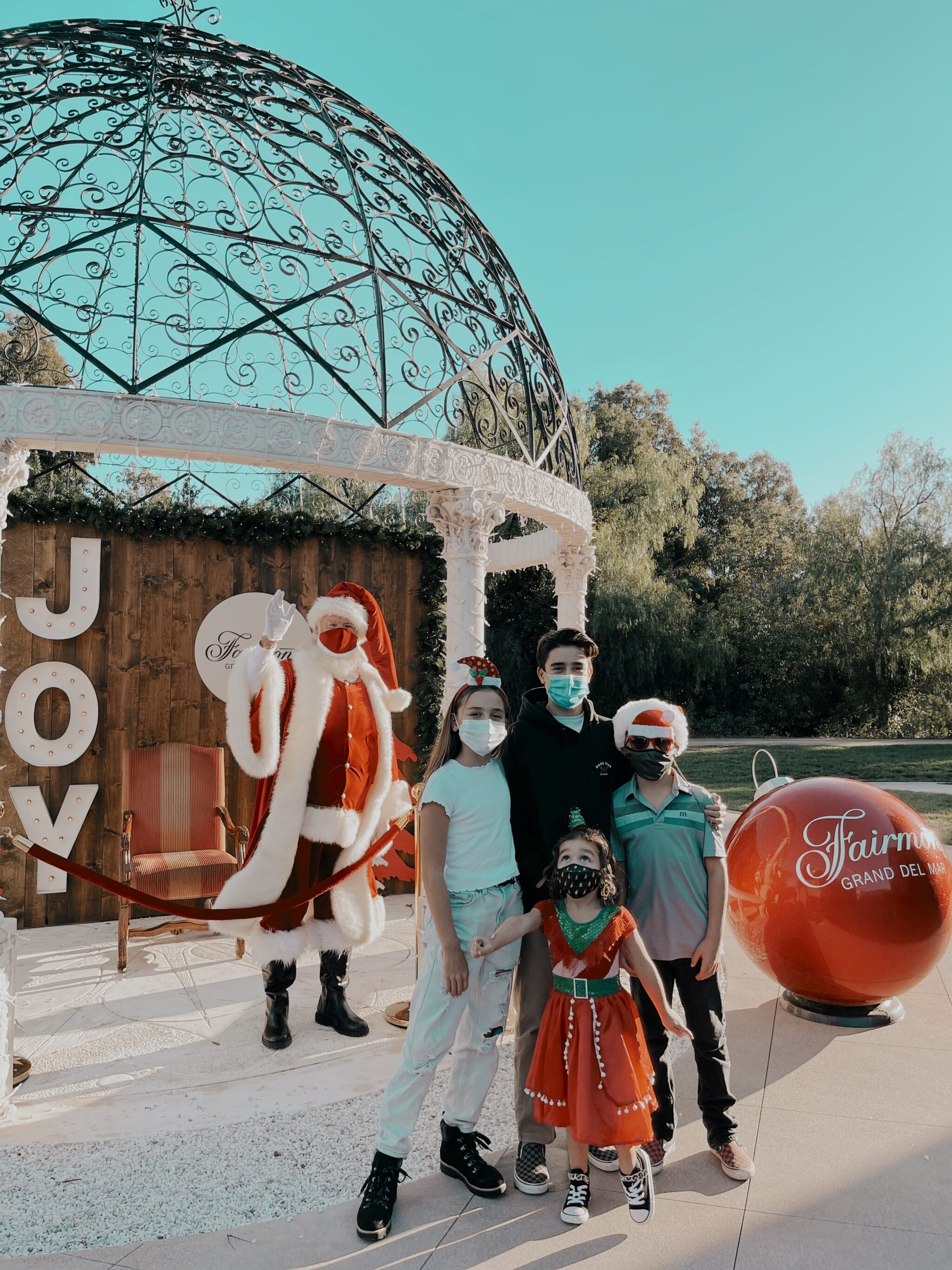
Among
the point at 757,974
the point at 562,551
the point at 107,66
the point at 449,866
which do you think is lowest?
the point at 757,974

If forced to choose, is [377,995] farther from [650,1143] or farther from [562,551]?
[562,551]

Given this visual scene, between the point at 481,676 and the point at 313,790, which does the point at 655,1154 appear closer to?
the point at 481,676

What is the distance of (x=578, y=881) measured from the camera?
267 centimetres

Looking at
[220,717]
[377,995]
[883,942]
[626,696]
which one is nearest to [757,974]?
[883,942]

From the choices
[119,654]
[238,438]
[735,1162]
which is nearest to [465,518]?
[238,438]

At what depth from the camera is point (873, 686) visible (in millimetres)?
24156

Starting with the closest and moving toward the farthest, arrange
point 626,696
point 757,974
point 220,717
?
point 757,974, point 220,717, point 626,696

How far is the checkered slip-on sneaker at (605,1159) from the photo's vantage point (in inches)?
115

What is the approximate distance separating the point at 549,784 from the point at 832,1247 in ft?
4.95

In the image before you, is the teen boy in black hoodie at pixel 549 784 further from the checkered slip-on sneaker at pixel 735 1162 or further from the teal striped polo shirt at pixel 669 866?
the checkered slip-on sneaker at pixel 735 1162

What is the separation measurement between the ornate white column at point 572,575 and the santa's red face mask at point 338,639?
3.17 metres

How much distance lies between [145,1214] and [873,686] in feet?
80.6

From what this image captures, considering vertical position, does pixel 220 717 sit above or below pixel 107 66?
below

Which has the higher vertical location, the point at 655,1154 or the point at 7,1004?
the point at 7,1004
